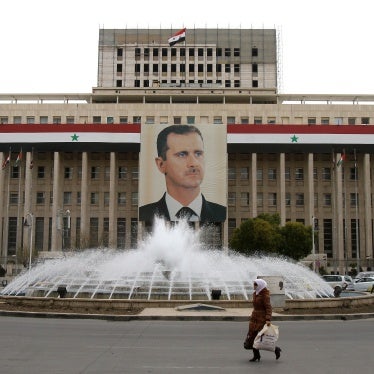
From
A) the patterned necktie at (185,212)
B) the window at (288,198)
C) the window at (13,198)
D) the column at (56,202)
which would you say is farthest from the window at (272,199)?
the window at (13,198)

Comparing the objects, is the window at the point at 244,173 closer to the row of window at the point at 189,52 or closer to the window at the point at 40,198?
the window at the point at 40,198

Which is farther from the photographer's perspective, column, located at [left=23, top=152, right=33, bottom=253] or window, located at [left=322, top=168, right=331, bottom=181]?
window, located at [left=322, top=168, right=331, bottom=181]

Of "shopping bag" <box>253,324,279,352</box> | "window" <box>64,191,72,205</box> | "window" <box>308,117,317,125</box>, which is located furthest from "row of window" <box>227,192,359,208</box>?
"shopping bag" <box>253,324,279,352</box>

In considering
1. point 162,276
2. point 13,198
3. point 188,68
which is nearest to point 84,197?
point 13,198

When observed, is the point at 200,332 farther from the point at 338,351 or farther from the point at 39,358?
the point at 39,358

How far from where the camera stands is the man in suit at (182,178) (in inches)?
2635

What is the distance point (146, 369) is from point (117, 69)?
98967mm

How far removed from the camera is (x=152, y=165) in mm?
68062

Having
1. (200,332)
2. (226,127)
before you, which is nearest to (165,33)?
(226,127)

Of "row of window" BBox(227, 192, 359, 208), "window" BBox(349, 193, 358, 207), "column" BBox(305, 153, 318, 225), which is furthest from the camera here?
"window" BBox(349, 193, 358, 207)

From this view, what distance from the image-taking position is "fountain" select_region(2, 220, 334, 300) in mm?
25250

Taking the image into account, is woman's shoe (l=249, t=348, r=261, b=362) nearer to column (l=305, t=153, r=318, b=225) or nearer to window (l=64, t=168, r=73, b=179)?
column (l=305, t=153, r=318, b=225)

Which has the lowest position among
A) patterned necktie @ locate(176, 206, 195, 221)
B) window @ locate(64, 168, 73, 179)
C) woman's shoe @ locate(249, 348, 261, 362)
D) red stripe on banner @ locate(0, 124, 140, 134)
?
woman's shoe @ locate(249, 348, 261, 362)

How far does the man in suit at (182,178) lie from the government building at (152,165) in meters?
1.76
